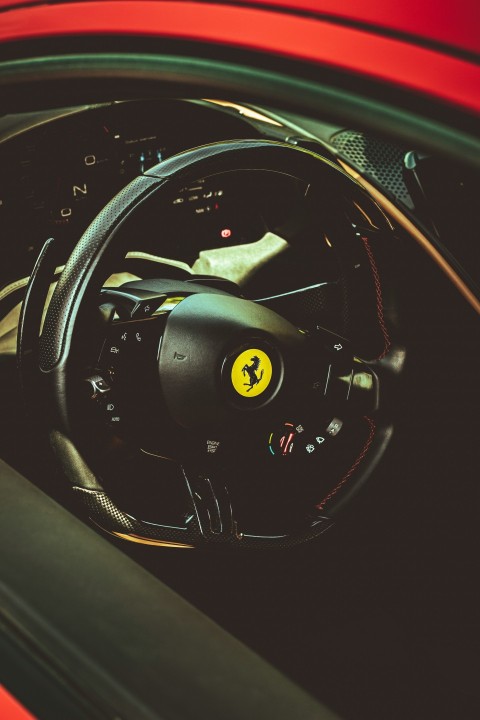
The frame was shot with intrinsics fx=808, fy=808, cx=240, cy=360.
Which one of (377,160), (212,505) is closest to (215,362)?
(212,505)

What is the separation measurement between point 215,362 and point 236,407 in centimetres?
9

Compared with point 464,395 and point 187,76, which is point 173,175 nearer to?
point 187,76

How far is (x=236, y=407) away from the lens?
133 cm

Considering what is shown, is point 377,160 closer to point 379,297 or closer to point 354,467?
point 379,297

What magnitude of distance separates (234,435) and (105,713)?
67cm

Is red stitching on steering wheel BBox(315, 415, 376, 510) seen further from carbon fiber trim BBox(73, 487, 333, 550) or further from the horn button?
the horn button

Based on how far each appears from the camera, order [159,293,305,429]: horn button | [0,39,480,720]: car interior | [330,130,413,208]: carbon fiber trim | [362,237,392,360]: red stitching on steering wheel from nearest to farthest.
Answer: [0,39,480,720]: car interior < [159,293,305,429]: horn button < [362,237,392,360]: red stitching on steering wheel < [330,130,413,208]: carbon fiber trim

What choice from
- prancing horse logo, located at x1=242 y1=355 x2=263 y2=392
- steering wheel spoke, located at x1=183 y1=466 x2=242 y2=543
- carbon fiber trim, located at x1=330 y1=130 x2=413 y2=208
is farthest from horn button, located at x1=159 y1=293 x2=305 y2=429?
carbon fiber trim, located at x1=330 y1=130 x2=413 y2=208

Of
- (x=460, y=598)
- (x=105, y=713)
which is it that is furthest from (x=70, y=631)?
(x=460, y=598)

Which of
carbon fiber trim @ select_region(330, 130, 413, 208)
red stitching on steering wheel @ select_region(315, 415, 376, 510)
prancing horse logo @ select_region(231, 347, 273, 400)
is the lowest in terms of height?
red stitching on steering wheel @ select_region(315, 415, 376, 510)

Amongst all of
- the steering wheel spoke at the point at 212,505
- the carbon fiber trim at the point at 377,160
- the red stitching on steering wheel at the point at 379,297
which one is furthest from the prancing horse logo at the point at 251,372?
the carbon fiber trim at the point at 377,160

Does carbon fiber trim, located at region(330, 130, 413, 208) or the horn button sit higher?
carbon fiber trim, located at region(330, 130, 413, 208)

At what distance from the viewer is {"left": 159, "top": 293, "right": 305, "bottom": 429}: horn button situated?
130 centimetres

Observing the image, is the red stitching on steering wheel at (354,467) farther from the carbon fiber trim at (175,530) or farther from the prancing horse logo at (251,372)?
the prancing horse logo at (251,372)
